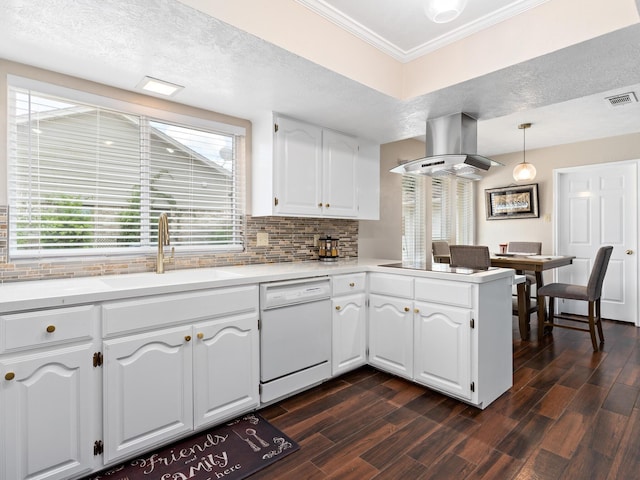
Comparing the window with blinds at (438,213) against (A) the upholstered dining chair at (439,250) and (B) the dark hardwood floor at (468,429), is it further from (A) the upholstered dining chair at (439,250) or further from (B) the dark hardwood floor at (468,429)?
(B) the dark hardwood floor at (468,429)

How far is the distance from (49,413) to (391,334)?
2100 millimetres

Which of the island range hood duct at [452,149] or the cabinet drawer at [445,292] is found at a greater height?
the island range hood duct at [452,149]

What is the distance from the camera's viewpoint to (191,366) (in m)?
1.89

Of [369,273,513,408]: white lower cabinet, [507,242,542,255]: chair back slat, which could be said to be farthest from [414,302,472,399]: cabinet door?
[507,242,542,255]: chair back slat

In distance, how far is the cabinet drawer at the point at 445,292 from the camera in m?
2.23

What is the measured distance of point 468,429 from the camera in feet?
6.64

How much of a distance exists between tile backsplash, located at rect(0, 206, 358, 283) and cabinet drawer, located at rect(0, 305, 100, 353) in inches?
26.1

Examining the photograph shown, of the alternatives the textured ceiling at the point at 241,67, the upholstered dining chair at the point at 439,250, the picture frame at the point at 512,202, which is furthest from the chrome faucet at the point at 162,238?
the picture frame at the point at 512,202

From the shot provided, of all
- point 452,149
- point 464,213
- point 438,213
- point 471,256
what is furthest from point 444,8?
point 464,213

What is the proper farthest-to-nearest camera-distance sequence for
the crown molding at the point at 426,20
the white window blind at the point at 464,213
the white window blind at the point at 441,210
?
the white window blind at the point at 464,213 < the white window blind at the point at 441,210 < the crown molding at the point at 426,20

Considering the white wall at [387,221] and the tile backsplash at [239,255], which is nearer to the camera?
the tile backsplash at [239,255]

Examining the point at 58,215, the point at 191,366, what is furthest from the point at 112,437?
the point at 58,215

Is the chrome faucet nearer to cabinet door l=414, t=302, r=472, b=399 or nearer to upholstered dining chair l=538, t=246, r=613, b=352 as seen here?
cabinet door l=414, t=302, r=472, b=399

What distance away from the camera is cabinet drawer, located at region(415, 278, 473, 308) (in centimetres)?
223
